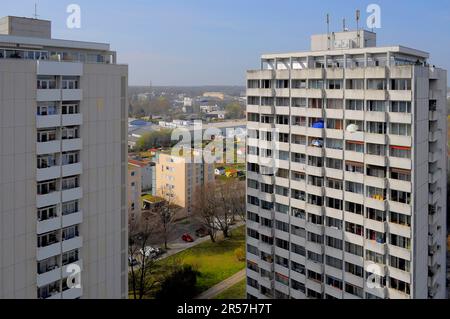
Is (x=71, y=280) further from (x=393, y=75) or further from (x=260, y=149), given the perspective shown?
(x=393, y=75)

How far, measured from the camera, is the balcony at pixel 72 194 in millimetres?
9266

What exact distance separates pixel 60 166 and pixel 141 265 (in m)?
14.8

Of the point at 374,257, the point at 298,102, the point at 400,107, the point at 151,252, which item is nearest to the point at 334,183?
the point at 374,257

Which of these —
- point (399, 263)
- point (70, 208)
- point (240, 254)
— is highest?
point (70, 208)

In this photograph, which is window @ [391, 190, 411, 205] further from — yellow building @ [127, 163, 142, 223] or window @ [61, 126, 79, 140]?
yellow building @ [127, 163, 142, 223]

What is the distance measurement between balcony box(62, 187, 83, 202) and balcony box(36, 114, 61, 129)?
1.32 metres

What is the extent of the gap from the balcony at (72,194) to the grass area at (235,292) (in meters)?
11.7

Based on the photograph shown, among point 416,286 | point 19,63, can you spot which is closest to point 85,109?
point 19,63

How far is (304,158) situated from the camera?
1396 centimetres

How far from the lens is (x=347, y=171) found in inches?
512

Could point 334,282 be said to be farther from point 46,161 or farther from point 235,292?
point 46,161

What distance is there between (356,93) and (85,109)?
6945 millimetres

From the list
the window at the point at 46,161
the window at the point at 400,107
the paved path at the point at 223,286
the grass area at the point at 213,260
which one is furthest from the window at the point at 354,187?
the grass area at the point at 213,260

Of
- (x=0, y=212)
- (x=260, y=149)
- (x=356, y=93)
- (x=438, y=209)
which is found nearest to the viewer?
(x=0, y=212)
